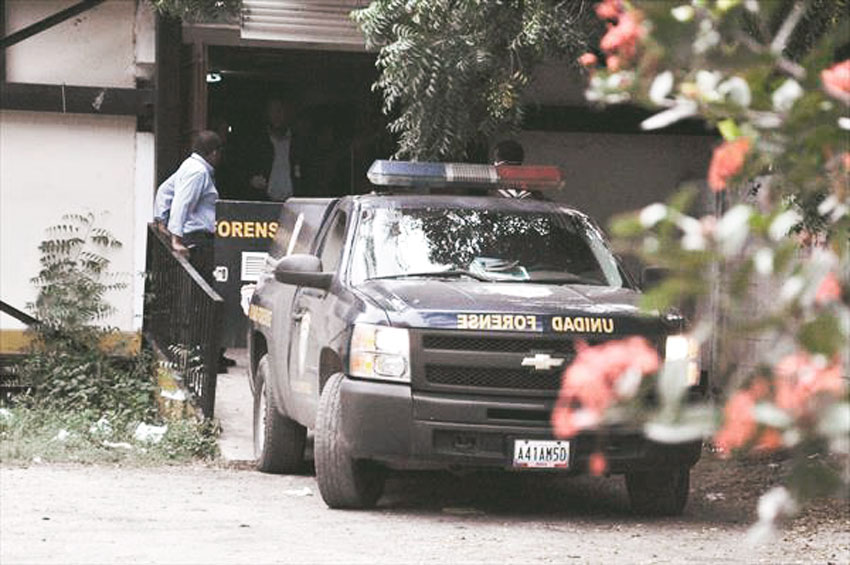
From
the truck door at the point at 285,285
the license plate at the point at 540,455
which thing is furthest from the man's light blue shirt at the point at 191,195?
the license plate at the point at 540,455

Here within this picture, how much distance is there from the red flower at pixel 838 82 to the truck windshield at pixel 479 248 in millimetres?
7882

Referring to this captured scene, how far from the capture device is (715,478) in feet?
40.7

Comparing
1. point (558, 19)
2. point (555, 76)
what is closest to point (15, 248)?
point (555, 76)

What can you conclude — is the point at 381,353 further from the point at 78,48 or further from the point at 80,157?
the point at 78,48

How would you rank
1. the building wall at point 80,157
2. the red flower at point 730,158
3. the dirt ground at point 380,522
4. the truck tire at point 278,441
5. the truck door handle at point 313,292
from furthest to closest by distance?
the building wall at point 80,157, the truck tire at point 278,441, the truck door handle at point 313,292, the dirt ground at point 380,522, the red flower at point 730,158

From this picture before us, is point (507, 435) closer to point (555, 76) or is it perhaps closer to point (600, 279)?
point (600, 279)

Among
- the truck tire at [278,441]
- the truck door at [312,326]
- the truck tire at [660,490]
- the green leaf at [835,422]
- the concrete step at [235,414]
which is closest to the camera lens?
the green leaf at [835,422]

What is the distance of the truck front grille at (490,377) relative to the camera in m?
9.74

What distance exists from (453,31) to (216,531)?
426 centimetres

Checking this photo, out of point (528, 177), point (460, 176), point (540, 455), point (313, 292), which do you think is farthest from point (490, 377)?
point (528, 177)

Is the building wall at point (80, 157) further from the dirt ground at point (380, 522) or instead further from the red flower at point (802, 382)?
the red flower at point (802, 382)

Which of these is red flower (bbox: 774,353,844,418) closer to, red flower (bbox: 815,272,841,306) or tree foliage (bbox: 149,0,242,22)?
red flower (bbox: 815,272,841,306)

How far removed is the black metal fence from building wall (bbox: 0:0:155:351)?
873 millimetres

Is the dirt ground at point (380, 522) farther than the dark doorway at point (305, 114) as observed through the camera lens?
No
